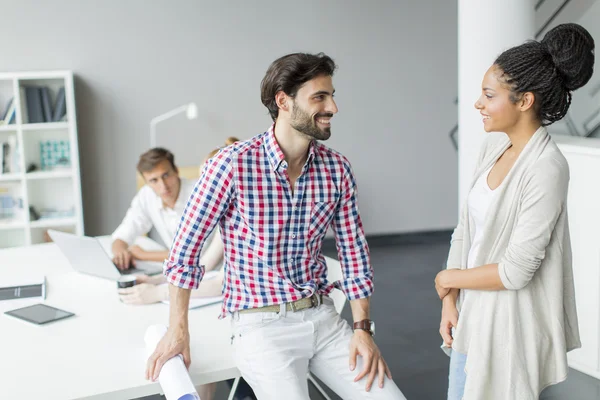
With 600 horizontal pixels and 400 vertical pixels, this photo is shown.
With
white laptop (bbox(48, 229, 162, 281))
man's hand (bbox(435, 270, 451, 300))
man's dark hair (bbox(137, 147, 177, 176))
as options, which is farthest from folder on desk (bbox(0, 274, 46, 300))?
man's hand (bbox(435, 270, 451, 300))

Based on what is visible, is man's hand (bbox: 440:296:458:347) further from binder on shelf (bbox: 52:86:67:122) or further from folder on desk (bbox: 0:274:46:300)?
binder on shelf (bbox: 52:86:67:122)

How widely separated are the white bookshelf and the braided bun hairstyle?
4.34m

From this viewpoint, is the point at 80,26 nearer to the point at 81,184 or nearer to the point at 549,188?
the point at 81,184

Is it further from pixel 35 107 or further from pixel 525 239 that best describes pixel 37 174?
pixel 525 239

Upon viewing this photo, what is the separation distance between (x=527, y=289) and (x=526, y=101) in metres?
0.49

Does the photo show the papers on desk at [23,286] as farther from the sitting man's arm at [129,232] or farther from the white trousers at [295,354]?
the white trousers at [295,354]

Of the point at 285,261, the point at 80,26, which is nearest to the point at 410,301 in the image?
the point at 285,261

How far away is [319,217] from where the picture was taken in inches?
81.8

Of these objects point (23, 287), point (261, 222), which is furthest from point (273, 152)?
point (23, 287)

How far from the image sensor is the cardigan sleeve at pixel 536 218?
165 centimetres

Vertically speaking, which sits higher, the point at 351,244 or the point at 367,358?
the point at 351,244

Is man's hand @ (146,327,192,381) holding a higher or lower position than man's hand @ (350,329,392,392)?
higher

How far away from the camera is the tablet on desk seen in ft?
7.64

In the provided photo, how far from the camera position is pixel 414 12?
6543 millimetres
